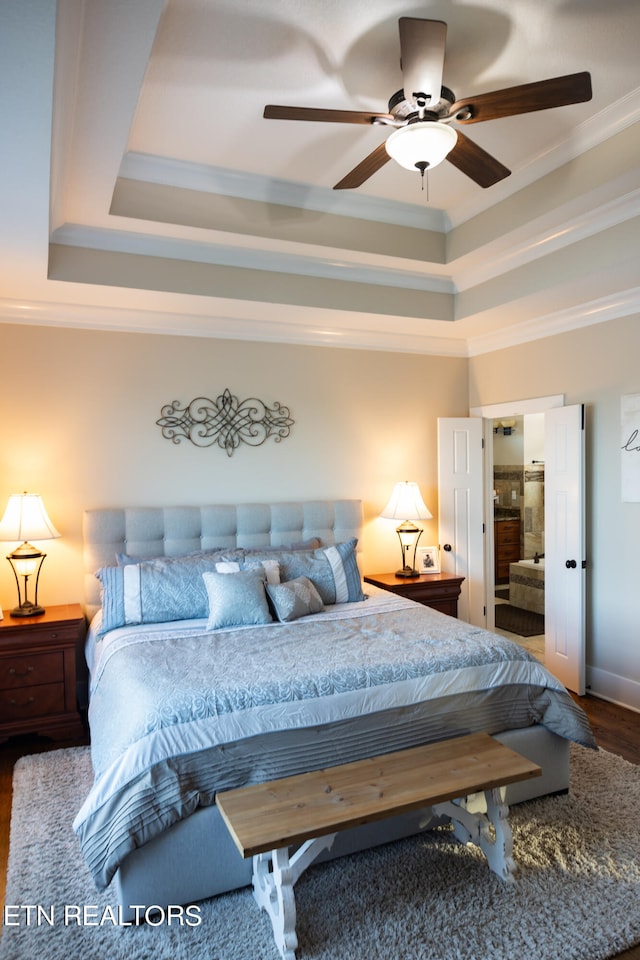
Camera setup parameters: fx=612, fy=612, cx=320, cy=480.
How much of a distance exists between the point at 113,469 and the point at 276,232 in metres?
1.82

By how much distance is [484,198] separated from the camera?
3541 mm

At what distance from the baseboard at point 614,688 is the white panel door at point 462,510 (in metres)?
1.06

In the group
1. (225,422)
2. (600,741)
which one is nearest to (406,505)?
(225,422)

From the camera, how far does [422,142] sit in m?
2.22

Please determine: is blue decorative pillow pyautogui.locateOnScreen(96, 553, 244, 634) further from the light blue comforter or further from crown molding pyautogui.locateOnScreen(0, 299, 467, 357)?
crown molding pyautogui.locateOnScreen(0, 299, 467, 357)

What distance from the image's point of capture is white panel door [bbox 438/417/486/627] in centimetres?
499

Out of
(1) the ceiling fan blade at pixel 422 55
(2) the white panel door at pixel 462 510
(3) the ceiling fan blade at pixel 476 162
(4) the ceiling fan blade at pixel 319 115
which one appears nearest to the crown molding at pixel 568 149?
(3) the ceiling fan blade at pixel 476 162

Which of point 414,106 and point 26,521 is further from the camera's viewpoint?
point 26,521

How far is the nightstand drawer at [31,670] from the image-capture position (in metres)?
3.34

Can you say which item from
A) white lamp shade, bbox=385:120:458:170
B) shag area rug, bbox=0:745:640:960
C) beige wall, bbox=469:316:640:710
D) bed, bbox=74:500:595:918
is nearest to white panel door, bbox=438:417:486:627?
beige wall, bbox=469:316:640:710

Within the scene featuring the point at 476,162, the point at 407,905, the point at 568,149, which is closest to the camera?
the point at 407,905

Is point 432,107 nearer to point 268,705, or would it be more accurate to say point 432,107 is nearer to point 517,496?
point 268,705

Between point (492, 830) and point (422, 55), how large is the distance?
2849 mm

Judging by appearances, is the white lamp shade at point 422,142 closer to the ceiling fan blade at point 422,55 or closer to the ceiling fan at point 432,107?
the ceiling fan at point 432,107
